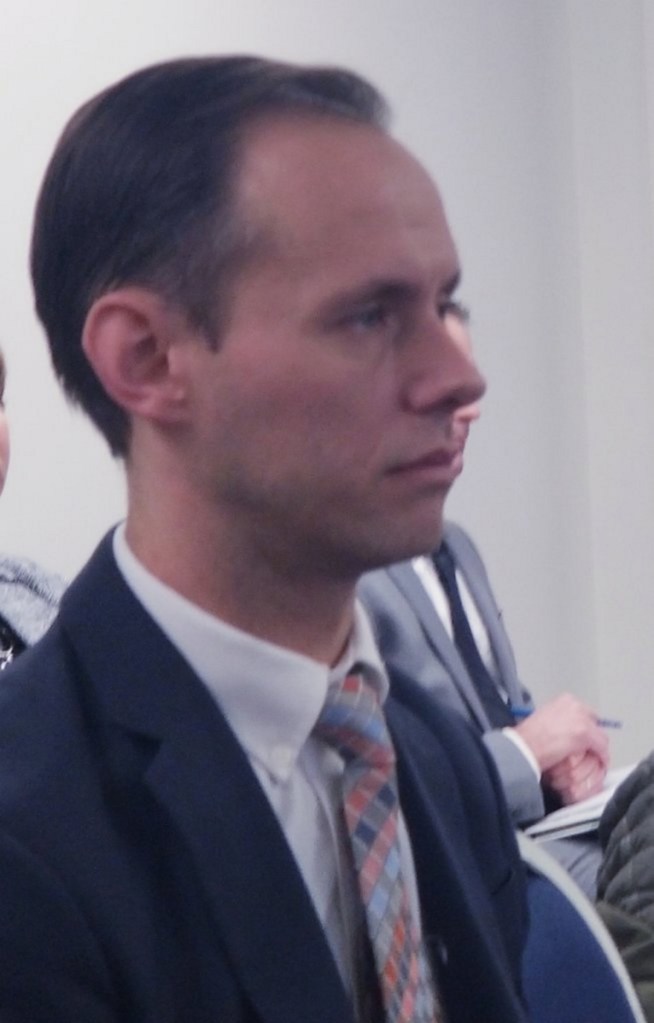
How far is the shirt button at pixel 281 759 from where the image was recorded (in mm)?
829

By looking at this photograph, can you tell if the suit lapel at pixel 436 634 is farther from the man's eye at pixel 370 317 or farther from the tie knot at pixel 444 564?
the man's eye at pixel 370 317

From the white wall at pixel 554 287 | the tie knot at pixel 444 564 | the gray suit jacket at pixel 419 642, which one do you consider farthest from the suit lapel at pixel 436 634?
the white wall at pixel 554 287

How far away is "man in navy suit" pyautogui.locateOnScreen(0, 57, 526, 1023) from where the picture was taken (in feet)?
2.51

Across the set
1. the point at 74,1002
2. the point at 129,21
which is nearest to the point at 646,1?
the point at 129,21

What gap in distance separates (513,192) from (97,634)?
7.89 ft

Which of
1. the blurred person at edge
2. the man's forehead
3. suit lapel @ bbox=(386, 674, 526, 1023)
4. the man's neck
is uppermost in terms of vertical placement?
the man's forehead

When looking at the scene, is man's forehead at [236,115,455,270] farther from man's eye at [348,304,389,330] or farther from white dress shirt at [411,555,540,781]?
white dress shirt at [411,555,540,781]

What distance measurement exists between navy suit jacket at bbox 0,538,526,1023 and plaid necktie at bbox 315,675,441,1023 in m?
0.04

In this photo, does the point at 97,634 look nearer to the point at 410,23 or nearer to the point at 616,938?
the point at 616,938

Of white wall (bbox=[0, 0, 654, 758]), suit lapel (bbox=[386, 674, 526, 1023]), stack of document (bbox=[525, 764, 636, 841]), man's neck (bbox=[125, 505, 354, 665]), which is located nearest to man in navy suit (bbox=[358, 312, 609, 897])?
stack of document (bbox=[525, 764, 636, 841])

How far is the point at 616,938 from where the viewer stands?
1.26 m

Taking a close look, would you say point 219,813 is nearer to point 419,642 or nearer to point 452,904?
point 452,904

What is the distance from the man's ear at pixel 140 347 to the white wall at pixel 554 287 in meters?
2.02

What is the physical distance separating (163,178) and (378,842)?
42 cm
